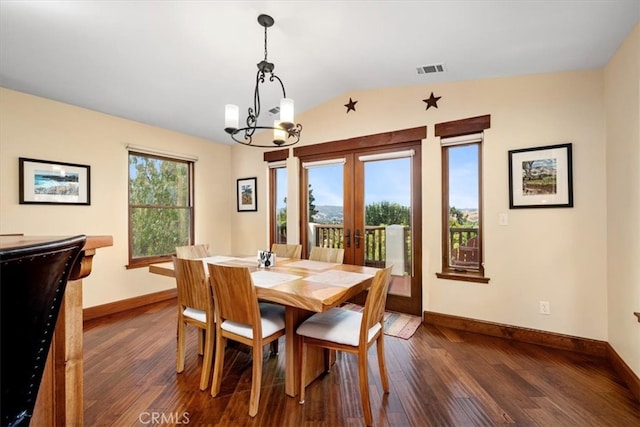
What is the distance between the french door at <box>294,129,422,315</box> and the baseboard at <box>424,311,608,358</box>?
1.10ft

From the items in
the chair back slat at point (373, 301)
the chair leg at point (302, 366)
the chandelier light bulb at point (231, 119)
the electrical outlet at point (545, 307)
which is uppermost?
the chandelier light bulb at point (231, 119)

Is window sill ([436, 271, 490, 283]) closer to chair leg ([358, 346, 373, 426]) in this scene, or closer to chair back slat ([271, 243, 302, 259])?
chair back slat ([271, 243, 302, 259])

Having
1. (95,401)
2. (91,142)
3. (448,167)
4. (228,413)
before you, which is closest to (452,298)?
(448,167)

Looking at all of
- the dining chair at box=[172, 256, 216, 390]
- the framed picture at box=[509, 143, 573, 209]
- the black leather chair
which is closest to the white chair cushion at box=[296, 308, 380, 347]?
the dining chair at box=[172, 256, 216, 390]

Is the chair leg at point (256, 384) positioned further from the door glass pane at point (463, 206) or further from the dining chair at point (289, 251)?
the door glass pane at point (463, 206)

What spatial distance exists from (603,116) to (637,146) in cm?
73

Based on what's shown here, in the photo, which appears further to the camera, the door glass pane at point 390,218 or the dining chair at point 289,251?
the door glass pane at point 390,218

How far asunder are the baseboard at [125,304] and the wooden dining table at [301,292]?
1591 millimetres

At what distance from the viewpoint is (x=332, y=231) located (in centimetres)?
415

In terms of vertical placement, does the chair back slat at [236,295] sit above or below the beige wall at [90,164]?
below

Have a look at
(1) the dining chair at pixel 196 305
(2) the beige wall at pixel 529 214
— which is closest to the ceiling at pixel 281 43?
(2) the beige wall at pixel 529 214

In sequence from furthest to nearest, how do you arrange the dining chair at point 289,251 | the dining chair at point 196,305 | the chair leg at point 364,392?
1. the dining chair at point 289,251
2. the dining chair at point 196,305
3. the chair leg at point 364,392

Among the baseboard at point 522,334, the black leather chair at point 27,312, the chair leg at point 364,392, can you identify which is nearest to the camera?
the black leather chair at point 27,312

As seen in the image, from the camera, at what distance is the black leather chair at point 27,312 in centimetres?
57
